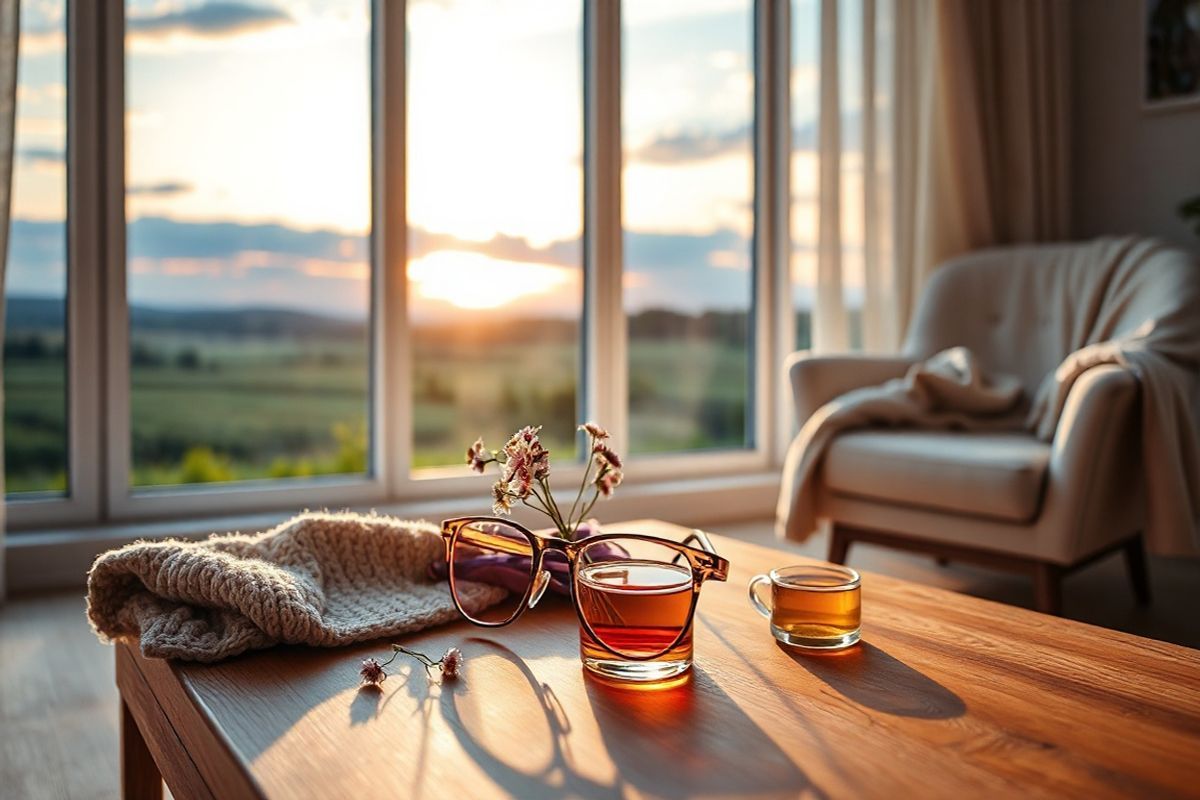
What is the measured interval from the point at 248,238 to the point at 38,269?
60 cm

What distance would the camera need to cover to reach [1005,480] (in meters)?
2.13

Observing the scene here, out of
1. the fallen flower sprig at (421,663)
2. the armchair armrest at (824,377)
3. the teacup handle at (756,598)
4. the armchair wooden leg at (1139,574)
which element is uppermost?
the armchair armrest at (824,377)

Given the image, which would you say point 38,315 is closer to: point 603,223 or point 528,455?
point 603,223

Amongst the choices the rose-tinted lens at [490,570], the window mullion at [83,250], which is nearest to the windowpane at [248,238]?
the window mullion at [83,250]

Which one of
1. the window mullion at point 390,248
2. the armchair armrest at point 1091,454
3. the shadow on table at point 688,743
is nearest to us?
the shadow on table at point 688,743

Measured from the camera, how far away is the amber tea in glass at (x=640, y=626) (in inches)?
31.6

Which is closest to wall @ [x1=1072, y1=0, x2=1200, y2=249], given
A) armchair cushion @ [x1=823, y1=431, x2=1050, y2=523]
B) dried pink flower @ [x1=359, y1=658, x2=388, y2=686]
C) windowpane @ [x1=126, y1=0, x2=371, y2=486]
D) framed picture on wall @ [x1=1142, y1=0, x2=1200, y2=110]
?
framed picture on wall @ [x1=1142, y1=0, x2=1200, y2=110]

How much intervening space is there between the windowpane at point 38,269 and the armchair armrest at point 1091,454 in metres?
2.47

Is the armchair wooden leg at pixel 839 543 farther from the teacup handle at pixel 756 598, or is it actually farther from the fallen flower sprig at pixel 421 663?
the fallen flower sprig at pixel 421 663

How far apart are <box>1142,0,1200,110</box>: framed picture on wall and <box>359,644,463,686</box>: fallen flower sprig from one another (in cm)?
355

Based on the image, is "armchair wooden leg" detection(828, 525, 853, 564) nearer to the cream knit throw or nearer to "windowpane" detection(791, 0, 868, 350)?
"windowpane" detection(791, 0, 868, 350)

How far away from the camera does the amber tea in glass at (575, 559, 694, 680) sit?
0.80 meters

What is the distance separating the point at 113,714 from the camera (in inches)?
67.9

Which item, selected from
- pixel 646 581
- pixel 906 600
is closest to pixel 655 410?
pixel 906 600
